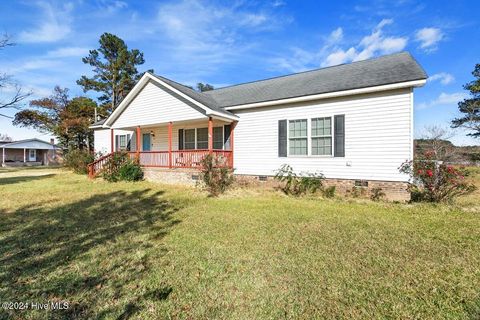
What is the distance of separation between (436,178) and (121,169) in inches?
529

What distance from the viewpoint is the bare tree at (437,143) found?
850 centimetres

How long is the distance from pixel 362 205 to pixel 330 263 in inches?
183

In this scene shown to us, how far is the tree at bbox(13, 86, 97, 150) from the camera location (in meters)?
30.1

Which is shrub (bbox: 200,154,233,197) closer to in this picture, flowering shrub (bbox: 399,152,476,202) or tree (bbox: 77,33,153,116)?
flowering shrub (bbox: 399,152,476,202)

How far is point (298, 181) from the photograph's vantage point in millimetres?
9773

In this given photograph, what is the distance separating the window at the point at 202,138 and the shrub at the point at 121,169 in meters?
3.46

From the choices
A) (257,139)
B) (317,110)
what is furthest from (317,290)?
(257,139)

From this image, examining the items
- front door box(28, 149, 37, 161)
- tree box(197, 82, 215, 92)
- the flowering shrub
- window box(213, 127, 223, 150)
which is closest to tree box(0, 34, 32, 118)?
window box(213, 127, 223, 150)

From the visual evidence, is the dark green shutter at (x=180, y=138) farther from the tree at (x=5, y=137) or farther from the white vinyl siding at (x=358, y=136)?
the tree at (x=5, y=137)

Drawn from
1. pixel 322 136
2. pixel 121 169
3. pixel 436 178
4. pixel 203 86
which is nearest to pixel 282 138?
pixel 322 136

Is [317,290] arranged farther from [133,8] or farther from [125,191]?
[133,8]

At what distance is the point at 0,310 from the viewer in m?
2.63

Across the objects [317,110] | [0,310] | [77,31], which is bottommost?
[0,310]

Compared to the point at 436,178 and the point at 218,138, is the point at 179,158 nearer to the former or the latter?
the point at 218,138
